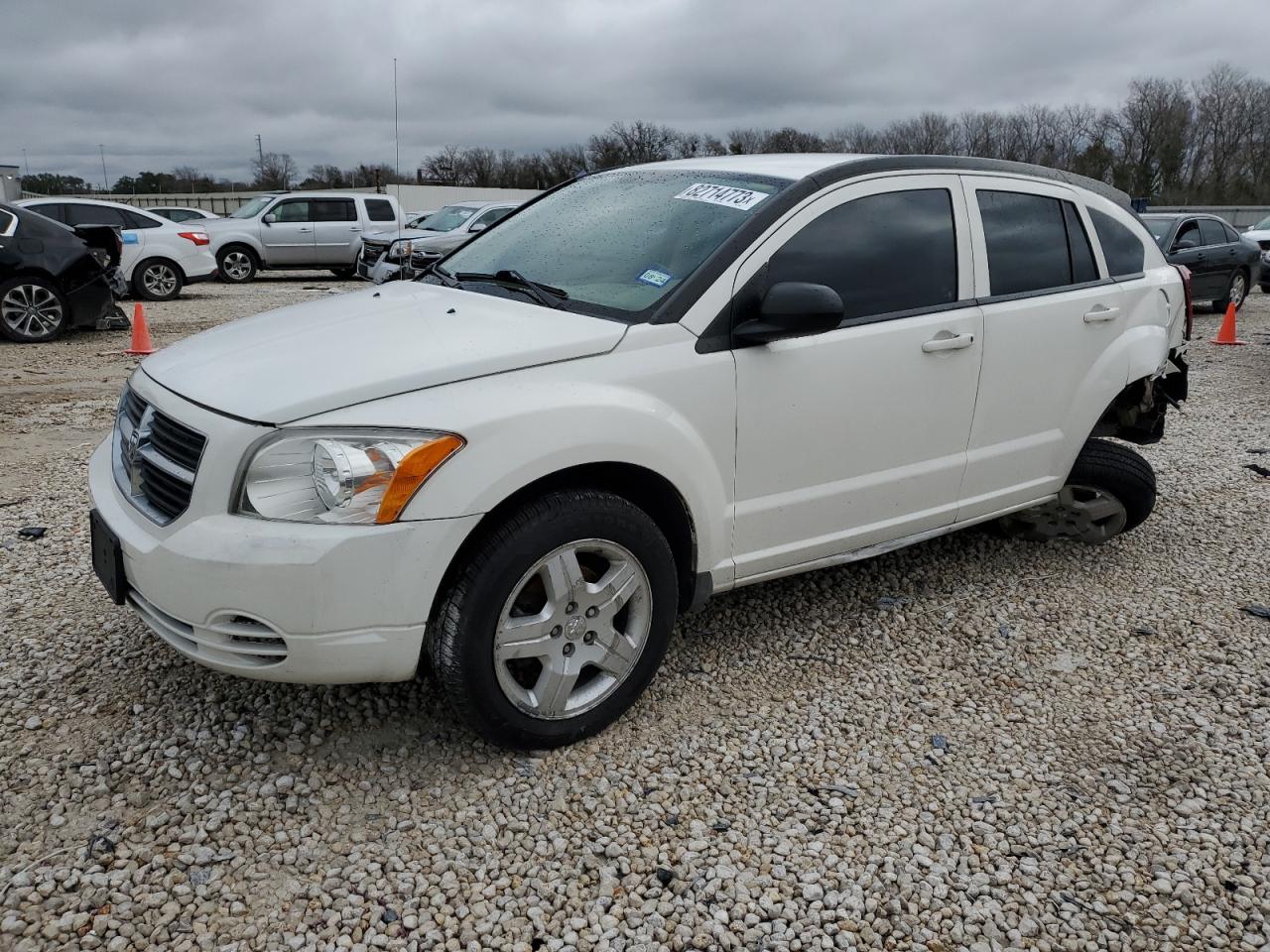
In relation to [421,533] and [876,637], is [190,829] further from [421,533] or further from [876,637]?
[876,637]

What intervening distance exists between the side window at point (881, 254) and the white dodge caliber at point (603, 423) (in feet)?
0.04

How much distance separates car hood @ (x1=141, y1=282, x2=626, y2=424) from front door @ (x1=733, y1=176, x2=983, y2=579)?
2.06 feet

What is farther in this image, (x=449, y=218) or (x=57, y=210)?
(x=449, y=218)

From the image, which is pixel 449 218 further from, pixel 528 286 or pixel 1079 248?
pixel 528 286

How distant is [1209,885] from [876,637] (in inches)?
59.4

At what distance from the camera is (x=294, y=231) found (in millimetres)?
19281

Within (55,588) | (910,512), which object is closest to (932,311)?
(910,512)

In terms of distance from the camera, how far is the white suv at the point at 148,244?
14.9 meters

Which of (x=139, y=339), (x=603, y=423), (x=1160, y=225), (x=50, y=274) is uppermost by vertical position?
(x=1160, y=225)

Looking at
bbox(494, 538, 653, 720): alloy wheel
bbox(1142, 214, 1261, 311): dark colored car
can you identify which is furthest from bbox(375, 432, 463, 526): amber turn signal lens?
bbox(1142, 214, 1261, 311): dark colored car

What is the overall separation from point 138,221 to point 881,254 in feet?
47.0

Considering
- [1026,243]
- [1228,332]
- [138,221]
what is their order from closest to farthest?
1. [1026,243]
2. [1228,332]
3. [138,221]

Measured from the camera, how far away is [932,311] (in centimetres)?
372

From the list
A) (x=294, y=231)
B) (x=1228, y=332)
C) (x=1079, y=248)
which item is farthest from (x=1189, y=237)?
(x=294, y=231)
